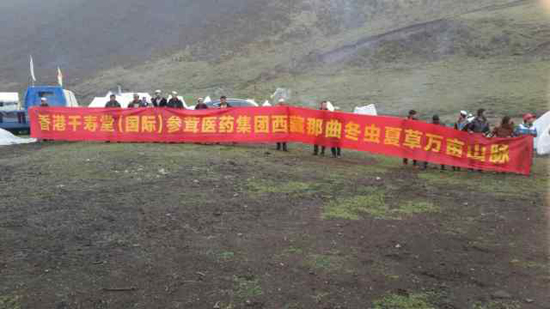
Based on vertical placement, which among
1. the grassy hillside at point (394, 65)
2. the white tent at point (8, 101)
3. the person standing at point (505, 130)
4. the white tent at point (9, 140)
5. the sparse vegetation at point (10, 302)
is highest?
the grassy hillside at point (394, 65)

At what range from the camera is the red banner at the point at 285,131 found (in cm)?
1261

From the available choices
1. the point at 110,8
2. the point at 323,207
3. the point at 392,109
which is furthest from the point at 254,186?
the point at 110,8

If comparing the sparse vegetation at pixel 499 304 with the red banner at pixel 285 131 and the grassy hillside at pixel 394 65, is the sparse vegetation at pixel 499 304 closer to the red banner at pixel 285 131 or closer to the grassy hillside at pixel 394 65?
the red banner at pixel 285 131

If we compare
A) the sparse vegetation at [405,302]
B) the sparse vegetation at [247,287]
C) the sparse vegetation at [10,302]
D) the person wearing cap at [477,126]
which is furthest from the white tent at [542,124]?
the sparse vegetation at [10,302]

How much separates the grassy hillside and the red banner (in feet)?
37.9

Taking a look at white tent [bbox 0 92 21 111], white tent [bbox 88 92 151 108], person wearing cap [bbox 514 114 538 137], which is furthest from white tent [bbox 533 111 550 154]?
white tent [bbox 0 92 21 111]

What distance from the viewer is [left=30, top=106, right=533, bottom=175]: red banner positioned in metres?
12.6

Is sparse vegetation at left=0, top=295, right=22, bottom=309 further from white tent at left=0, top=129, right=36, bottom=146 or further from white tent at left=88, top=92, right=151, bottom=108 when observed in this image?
white tent at left=88, top=92, right=151, bottom=108

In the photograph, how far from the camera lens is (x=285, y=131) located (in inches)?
587

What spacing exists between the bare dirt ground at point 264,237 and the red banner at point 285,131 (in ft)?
2.59

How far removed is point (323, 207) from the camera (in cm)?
880

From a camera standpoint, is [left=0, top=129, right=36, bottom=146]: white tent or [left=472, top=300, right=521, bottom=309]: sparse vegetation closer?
[left=472, top=300, right=521, bottom=309]: sparse vegetation

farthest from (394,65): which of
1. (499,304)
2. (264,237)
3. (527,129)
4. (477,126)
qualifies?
(499,304)

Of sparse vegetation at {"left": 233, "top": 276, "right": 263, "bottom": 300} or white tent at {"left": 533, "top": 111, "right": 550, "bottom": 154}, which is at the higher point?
white tent at {"left": 533, "top": 111, "right": 550, "bottom": 154}
